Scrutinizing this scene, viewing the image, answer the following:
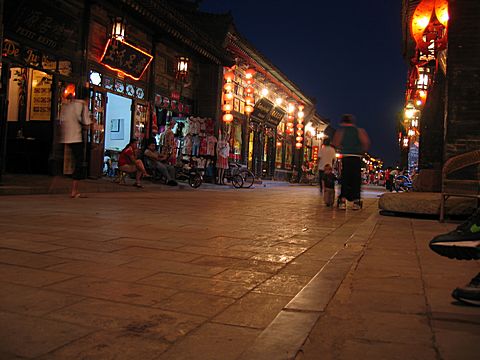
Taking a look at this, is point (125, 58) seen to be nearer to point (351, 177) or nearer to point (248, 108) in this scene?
point (351, 177)

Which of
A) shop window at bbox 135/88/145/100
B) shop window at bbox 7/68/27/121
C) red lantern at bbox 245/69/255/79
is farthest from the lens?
red lantern at bbox 245/69/255/79

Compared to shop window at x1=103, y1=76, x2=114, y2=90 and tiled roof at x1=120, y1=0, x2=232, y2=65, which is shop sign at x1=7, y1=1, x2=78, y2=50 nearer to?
shop window at x1=103, y1=76, x2=114, y2=90

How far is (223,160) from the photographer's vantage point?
64.2 ft

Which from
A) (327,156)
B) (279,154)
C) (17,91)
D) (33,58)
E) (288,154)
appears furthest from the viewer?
(288,154)

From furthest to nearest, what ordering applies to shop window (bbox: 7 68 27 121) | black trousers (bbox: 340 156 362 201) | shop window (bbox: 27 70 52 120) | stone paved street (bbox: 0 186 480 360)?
shop window (bbox: 7 68 27 121)
shop window (bbox: 27 70 52 120)
black trousers (bbox: 340 156 362 201)
stone paved street (bbox: 0 186 480 360)

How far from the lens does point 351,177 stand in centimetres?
962

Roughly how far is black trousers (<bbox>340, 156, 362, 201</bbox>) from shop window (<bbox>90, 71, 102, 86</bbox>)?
302 inches

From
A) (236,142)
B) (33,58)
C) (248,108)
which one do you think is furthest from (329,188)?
(236,142)

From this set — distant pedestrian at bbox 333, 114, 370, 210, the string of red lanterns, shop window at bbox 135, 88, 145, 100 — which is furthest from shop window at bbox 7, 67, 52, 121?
the string of red lanterns

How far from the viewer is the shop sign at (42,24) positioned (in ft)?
35.2

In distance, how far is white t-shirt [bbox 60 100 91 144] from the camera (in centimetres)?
883

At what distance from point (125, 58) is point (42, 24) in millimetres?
3489

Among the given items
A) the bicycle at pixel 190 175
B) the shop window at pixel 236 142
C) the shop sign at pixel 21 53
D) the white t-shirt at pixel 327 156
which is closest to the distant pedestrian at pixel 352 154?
the white t-shirt at pixel 327 156

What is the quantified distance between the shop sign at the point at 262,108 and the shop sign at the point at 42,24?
46.9ft
